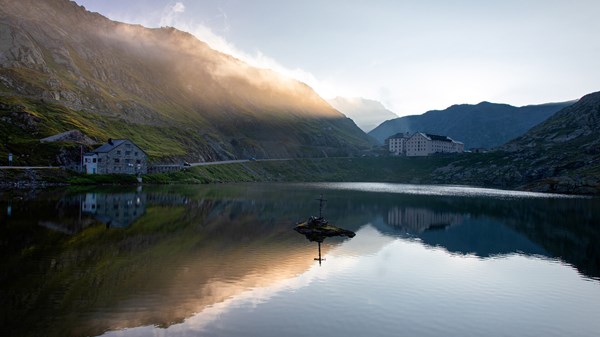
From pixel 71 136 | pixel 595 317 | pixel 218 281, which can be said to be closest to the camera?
pixel 595 317

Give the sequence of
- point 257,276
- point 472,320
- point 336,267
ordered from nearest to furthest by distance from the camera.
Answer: point 472,320, point 257,276, point 336,267

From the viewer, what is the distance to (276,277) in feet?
136

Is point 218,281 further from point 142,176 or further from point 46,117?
point 46,117

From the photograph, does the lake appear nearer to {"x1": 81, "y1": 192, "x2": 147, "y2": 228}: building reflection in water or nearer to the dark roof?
{"x1": 81, "y1": 192, "x2": 147, "y2": 228}: building reflection in water

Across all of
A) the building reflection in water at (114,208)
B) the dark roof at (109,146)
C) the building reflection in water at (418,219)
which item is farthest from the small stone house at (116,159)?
the building reflection in water at (418,219)

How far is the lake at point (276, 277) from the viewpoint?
2883 centimetres

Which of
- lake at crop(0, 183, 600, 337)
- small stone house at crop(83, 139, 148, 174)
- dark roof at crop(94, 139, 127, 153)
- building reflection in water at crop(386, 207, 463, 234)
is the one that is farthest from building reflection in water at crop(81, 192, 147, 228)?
dark roof at crop(94, 139, 127, 153)

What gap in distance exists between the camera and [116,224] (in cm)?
6506

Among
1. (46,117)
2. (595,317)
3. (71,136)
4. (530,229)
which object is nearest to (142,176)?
(71,136)

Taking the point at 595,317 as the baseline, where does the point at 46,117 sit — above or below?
above

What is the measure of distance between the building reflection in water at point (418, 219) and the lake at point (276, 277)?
1394 mm

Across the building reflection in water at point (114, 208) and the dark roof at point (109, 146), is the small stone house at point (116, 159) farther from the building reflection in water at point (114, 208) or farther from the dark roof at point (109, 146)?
the building reflection in water at point (114, 208)

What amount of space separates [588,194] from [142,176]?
17117 centimetres

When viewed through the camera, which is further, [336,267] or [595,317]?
[336,267]
